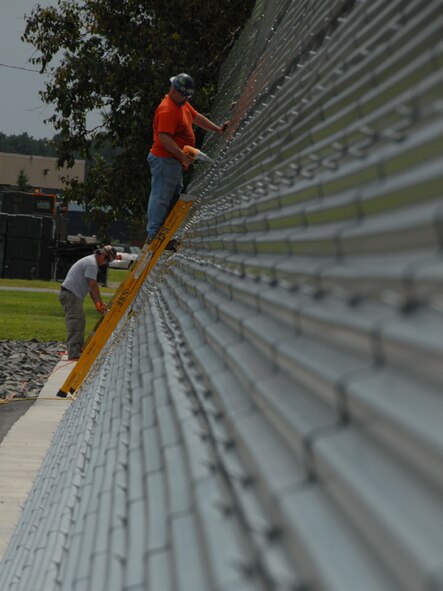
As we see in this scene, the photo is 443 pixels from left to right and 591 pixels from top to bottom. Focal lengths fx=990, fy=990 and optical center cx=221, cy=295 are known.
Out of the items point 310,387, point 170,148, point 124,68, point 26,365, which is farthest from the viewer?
point 124,68

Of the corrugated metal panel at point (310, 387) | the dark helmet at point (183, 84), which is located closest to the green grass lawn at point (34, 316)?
the dark helmet at point (183, 84)

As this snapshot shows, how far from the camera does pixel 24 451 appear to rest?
962 cm

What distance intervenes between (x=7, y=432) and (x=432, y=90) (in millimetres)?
9467

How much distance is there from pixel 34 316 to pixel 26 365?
9047 mm

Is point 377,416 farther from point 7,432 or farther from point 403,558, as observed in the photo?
point 7,432

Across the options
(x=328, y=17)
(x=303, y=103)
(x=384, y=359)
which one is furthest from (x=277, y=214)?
(x=384, y=359)

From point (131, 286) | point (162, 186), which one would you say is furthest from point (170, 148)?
point (131, 286)

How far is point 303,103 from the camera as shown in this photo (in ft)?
13.0

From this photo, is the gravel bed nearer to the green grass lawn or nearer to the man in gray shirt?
the man in gray shirt

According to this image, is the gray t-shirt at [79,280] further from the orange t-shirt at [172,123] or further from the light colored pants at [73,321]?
the orange t-shirt at [172,123]

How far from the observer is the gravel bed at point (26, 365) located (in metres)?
14.4

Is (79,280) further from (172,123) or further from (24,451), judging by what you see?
(24,451)

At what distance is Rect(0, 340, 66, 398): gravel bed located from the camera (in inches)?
566

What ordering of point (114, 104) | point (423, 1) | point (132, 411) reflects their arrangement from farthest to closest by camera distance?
1. point (114, 104)
2. point (132, 411)
3. point (423, 1)
